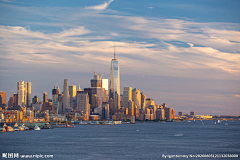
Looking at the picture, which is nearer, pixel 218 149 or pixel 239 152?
pixel 239 152

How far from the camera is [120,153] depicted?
350 ft

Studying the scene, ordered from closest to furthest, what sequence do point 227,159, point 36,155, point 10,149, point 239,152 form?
1. point 227,159
2. point 36,155
3. point 239,152
4. point 10,149

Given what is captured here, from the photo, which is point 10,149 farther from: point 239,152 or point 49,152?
point 239,152

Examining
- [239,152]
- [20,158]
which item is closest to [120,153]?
[20,158]

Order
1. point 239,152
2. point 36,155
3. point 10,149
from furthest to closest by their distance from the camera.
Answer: point 10,149 < point 239,152 < point 36,155

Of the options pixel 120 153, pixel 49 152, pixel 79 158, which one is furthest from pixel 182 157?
pixel 49 152

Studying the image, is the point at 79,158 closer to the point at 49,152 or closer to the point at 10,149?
the point at 49,152

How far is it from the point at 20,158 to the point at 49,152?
46.6ft

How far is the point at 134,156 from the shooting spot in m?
100

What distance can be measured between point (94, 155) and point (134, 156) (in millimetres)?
11804

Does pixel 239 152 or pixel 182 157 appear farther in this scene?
pixel 239 152

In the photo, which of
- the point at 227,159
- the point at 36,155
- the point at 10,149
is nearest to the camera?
the point at 227,159

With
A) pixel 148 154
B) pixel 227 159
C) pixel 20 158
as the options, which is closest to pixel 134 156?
pixel 148 154

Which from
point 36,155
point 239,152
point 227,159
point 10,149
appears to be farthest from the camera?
point 10,149
